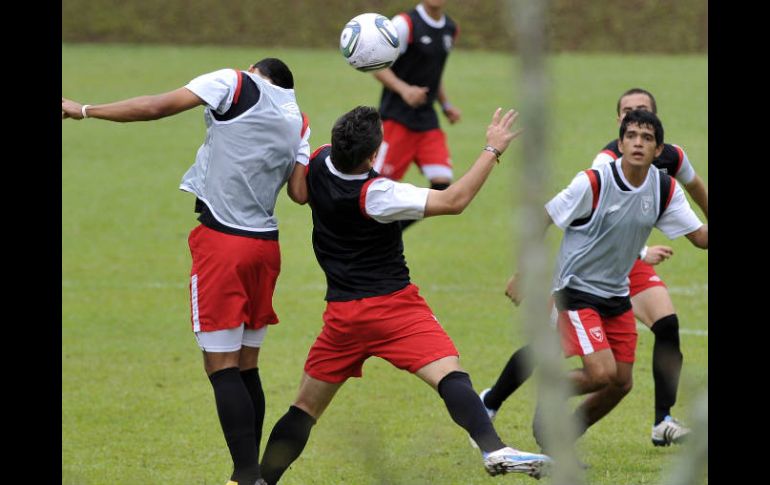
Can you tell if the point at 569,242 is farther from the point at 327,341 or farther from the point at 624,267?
the point at 327,341

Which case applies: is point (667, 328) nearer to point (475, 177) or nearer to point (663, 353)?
point (663, 353)

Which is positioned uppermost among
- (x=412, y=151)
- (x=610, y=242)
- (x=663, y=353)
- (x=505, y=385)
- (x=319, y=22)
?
(x=319, y=22)

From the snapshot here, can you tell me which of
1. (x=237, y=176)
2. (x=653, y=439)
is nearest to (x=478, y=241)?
(x=653, y=439)

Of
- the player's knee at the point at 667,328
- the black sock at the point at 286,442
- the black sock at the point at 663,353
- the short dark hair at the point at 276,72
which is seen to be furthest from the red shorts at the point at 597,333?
the short dark hair at the point at 276,72

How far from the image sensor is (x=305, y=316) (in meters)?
10.1

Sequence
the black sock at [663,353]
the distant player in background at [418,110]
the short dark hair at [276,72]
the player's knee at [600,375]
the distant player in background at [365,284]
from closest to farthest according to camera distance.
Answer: the distant player in background at [365,284], the short dark hair at [276,72], the player's knee at [600,375], the black sock at [663,353], the distant player in background at [418,110]

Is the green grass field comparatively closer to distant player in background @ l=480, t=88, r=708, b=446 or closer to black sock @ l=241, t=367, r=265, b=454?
distant player in background @ l=480, t=88, r=708, b=446

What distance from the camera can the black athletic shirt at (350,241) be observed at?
16.7ft

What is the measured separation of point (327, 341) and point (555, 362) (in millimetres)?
3872

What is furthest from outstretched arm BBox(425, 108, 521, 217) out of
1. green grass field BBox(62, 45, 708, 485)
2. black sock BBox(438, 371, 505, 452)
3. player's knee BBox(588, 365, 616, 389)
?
player's knee BBox(588, 365, 616, 389)

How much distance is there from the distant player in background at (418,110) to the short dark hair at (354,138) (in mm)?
5795

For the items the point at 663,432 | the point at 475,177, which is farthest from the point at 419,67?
the point at 475,177

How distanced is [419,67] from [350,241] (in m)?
6.13

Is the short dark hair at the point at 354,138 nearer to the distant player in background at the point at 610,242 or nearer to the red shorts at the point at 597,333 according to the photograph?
the distant player in background at the point at 610,242
